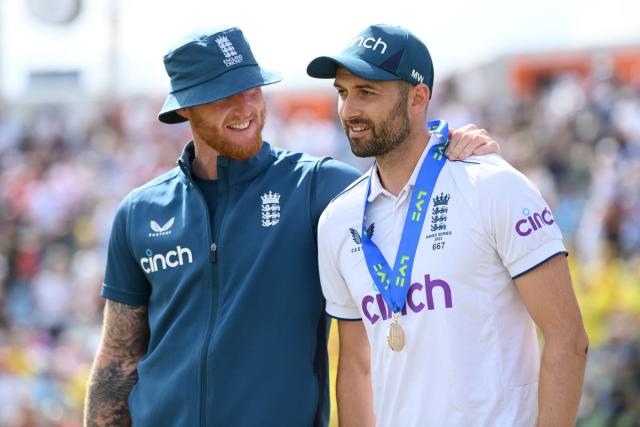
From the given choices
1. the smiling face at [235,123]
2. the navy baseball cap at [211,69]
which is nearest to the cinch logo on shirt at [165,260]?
the smiling face at [235,123]

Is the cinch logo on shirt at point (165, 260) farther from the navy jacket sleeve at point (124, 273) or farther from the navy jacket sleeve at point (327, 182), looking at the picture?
the navy jacket sleeve at point (327, 182)

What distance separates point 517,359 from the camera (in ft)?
11.0

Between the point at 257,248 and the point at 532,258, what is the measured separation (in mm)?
988

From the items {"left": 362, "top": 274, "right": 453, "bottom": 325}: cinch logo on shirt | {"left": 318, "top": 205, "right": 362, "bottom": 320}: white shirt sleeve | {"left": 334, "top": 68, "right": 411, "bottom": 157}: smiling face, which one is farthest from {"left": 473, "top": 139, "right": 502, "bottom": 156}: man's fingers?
{"left": 318, "top": 205, "right": 362, "bottom": 320}: white shirt sleeve

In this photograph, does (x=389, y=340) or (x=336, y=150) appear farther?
(x=336, y=150)

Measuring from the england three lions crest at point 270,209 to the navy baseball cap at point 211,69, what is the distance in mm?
375

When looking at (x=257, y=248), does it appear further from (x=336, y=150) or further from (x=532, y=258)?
(x=336, y=150)

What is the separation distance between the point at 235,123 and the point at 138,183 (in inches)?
480

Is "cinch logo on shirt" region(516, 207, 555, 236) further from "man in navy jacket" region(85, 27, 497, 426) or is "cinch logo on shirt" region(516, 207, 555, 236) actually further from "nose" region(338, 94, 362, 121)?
"nose" region(338, 94, 362, 121)

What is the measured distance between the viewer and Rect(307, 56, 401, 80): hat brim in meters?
3.46

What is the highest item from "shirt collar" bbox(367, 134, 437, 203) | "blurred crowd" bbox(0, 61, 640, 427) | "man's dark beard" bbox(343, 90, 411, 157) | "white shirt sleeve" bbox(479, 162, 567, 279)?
"man's dark beard" bbox(343, 90, 411, 157)

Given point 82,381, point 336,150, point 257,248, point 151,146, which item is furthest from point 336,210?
point 151,146

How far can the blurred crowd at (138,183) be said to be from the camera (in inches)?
319

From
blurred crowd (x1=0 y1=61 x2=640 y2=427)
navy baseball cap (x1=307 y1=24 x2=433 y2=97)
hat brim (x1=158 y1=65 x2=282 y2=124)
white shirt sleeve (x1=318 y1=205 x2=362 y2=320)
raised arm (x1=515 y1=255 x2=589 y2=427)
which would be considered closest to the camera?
raised arm (x1=515 y1=255 x2=589 y2=427)
